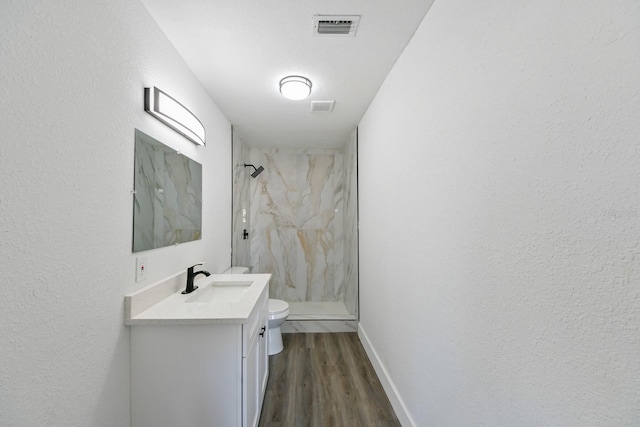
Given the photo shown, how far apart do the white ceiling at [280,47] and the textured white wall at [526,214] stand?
0.30 meters

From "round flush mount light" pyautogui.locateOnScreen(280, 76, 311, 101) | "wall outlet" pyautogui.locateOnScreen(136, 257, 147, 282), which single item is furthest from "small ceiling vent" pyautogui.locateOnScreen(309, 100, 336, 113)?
"wall outlet" pyautogui.locateOnScreen(136, 257, 147, 282)

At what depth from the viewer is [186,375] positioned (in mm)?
1272

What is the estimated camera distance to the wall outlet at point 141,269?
4.42 ft

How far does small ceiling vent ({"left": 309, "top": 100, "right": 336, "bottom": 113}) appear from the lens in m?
2.48

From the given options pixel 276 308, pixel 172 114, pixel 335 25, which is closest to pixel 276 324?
pixel 276 308

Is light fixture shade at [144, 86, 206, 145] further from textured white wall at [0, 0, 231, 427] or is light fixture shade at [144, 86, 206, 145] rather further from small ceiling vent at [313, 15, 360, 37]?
small ceiling vent at [313, 15, 360, 37]

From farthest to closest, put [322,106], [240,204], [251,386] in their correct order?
[240,204], [322,106], [251,386]

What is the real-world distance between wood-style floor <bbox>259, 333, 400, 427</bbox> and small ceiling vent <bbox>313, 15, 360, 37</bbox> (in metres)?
2.40

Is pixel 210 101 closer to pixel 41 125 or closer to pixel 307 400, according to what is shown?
pixel 41 125

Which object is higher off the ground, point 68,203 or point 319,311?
point 68,203

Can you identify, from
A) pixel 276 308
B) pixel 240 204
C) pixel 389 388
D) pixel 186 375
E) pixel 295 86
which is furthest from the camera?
pixel 240 204

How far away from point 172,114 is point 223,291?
1241 mm

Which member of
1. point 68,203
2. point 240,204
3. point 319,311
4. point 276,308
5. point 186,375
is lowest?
point 319,311

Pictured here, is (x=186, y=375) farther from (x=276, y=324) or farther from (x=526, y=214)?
(x=526, y=214)
